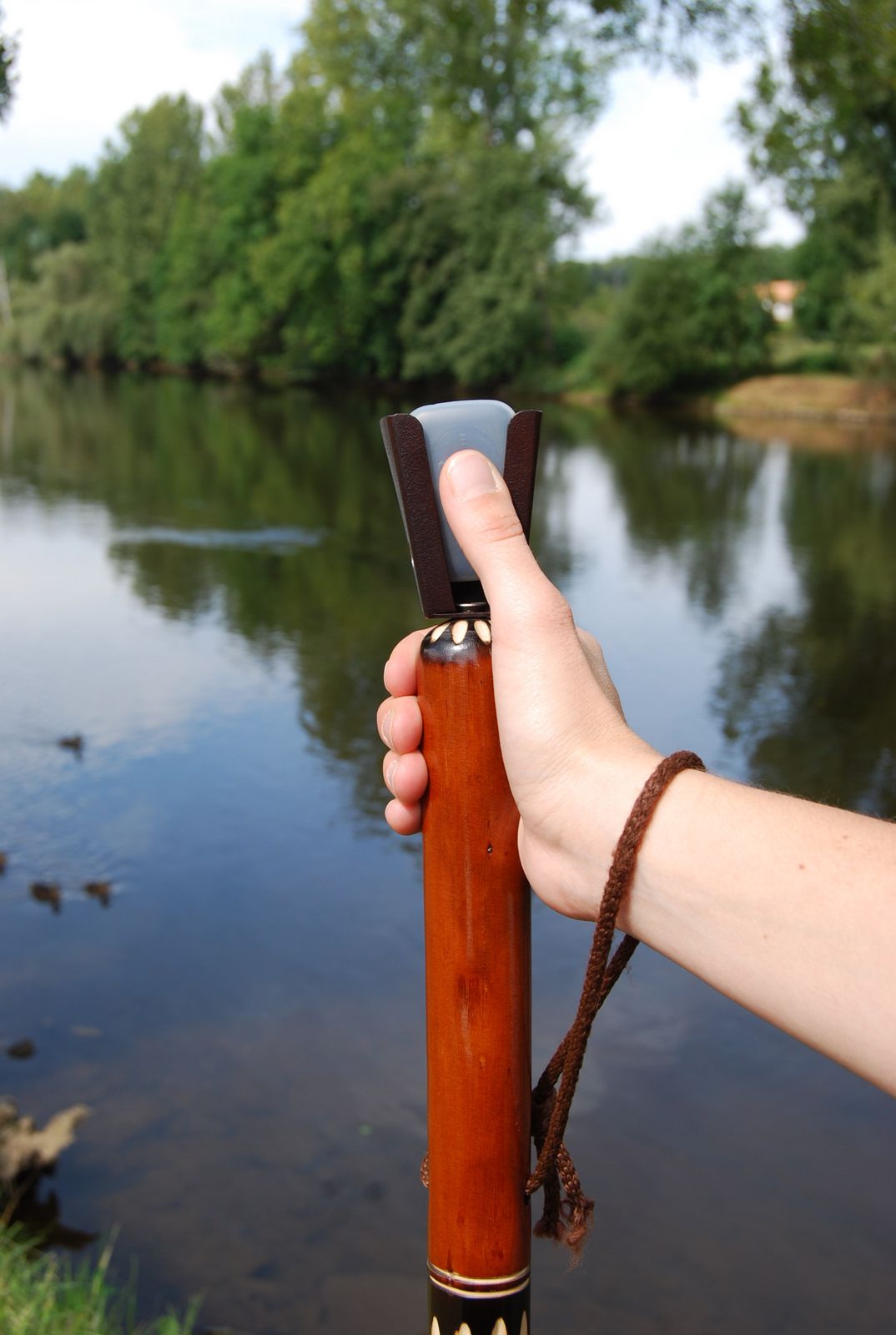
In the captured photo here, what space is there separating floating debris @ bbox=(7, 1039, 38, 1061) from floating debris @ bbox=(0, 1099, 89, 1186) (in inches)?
35.4

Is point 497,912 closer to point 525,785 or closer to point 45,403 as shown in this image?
point 525,785

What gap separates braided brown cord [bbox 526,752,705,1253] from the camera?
4.26ft

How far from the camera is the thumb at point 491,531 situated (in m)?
1.42

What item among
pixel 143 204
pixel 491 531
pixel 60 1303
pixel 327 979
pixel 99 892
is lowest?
pixel 327 979

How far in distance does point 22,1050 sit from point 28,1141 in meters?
1.02

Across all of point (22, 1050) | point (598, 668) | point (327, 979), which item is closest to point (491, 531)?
point (598, 668)

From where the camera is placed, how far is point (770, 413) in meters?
49.2

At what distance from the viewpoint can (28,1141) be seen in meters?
4.66

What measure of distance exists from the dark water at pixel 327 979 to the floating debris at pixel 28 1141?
0.82 feet

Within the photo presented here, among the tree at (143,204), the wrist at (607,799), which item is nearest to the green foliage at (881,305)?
the tree at (143,204)

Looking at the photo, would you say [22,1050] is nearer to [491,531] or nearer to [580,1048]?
[580,1048]

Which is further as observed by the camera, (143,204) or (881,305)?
(143,204)

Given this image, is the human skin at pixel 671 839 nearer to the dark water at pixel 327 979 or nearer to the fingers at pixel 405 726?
the fingers at pixel 405 726

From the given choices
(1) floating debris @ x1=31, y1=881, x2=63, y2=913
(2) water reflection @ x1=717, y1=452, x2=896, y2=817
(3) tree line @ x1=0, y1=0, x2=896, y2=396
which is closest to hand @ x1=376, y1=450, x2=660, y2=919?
(2) water reflection @ x1=717, y1=452, x2=896, y2=817
